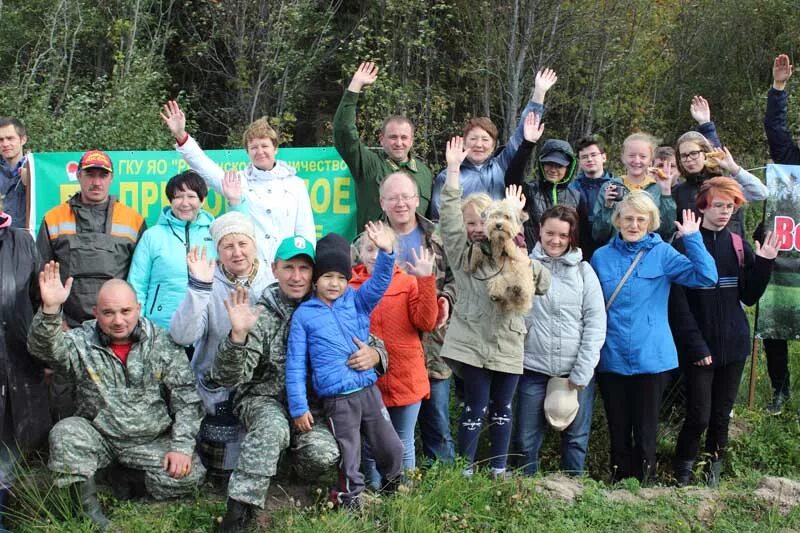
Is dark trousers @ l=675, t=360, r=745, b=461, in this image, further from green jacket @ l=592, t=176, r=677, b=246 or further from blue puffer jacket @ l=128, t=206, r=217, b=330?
blue puffer jacket @ l=128, t=206, r=217, b=330

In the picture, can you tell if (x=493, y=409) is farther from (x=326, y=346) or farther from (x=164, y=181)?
(x=164, y=181)

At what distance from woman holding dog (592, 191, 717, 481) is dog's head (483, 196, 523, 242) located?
963 mm

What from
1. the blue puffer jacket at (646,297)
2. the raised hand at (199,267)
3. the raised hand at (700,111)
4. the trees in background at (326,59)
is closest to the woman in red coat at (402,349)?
the raised hand at (199,267)

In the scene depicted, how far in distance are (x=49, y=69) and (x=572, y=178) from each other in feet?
42.0

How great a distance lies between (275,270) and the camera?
4762 mm

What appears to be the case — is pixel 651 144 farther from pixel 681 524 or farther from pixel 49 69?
pixel 49 69

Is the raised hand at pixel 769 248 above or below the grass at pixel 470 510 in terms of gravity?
above

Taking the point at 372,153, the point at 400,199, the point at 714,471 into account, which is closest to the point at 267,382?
the point at 400,199

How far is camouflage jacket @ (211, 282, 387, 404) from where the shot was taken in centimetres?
459

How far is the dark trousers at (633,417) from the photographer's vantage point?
5.56 m

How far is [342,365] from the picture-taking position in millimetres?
4617

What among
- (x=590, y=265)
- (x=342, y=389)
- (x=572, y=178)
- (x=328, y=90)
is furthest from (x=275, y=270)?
(x=328, y=90)

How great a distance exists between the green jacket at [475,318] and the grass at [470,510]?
0.73 metres

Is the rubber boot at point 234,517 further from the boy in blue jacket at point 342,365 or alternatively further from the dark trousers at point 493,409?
the dark trousers at point 493,409
